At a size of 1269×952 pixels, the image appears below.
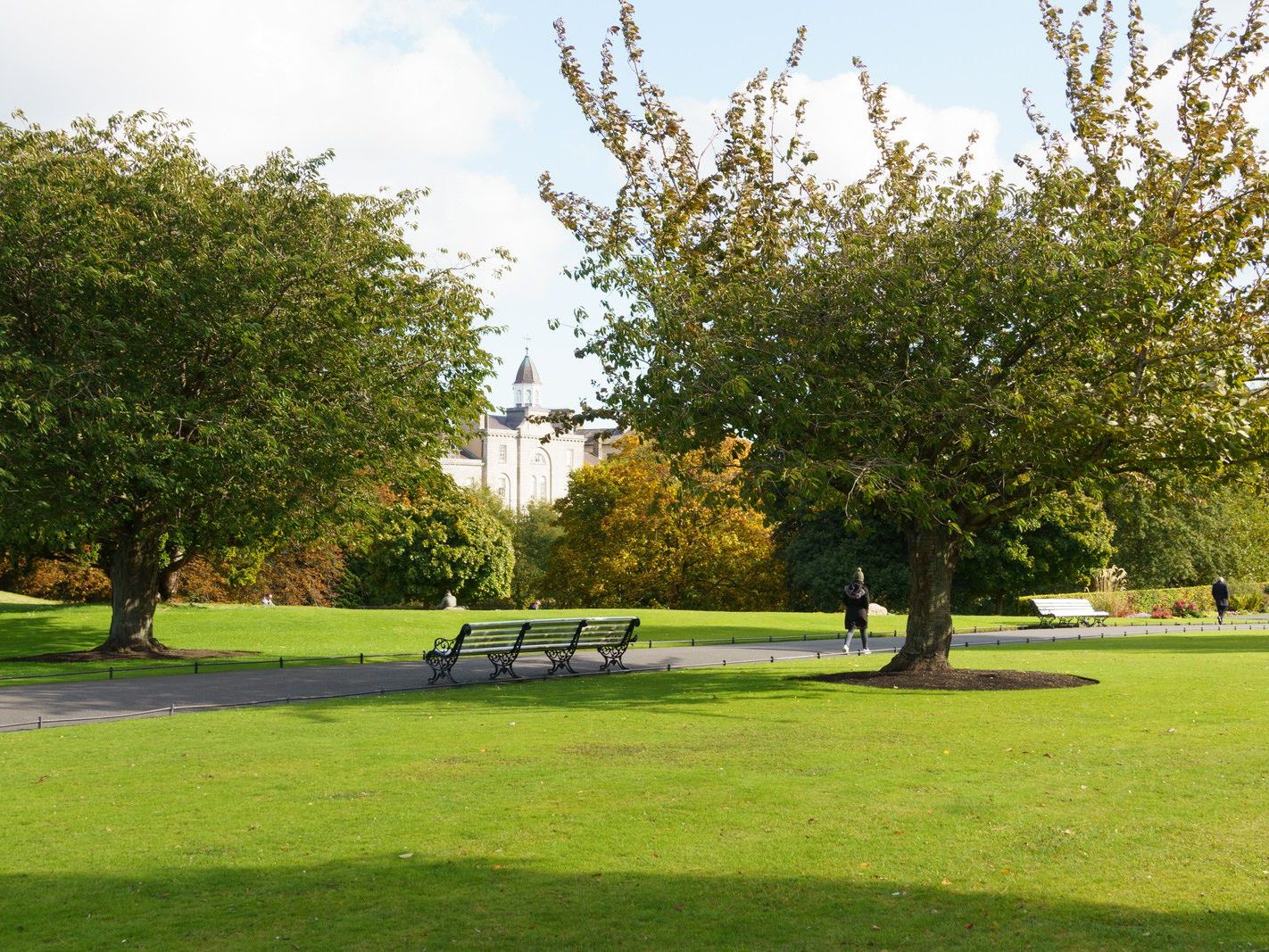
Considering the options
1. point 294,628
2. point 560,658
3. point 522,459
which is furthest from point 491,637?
point 522,459

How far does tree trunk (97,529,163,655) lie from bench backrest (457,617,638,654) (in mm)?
8222

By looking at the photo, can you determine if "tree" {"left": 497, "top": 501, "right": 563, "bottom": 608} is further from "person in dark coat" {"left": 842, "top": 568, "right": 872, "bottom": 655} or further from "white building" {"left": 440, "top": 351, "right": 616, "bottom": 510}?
"white building" {"left": 440, "top": 351, "right": 616, "bottom": 510}

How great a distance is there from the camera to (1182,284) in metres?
16.2

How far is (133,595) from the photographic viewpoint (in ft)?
79.5

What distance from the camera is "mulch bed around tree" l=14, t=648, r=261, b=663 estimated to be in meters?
22.5

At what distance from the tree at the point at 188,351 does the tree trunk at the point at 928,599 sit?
9.81 metres

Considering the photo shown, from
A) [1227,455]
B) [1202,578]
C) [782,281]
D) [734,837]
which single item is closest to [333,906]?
[734,837]

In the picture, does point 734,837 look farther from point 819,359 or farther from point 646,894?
point 819,359

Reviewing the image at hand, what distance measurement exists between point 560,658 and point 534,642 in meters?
0.95

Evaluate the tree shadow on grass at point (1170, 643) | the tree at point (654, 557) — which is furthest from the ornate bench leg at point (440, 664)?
the tree at point (654, 557)

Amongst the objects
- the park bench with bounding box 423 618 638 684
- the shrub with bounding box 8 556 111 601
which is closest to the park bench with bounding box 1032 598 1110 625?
the park bench with bounding box 423 618 638 684

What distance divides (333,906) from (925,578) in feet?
45.6

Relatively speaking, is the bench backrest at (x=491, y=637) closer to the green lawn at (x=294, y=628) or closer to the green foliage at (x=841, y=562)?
the green lawn at (x=294, y=628)

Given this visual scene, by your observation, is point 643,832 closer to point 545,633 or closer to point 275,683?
point 275,683
